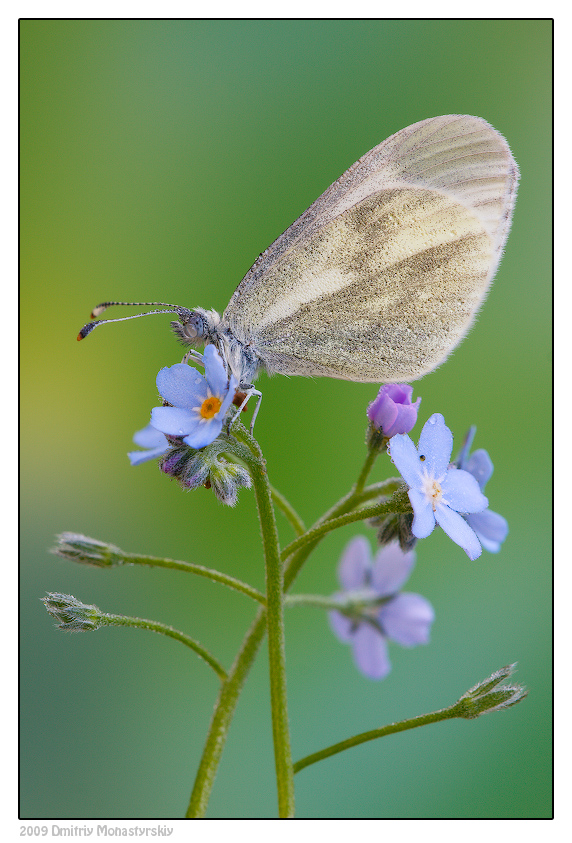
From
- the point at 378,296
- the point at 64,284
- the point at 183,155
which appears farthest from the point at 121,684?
the point at 183,155

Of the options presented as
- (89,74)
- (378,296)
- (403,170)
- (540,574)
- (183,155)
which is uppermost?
(89,74)

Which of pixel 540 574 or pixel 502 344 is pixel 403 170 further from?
pixel 540 574

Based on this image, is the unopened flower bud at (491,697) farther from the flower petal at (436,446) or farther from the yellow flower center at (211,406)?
the yellow flower center at (211,406)

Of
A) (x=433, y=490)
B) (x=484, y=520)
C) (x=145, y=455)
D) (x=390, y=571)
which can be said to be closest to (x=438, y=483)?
(x=433, y=490)

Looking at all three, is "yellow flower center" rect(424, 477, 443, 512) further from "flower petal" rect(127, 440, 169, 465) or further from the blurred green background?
the blurred green background

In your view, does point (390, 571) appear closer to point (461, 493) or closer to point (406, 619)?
point (406, 619)

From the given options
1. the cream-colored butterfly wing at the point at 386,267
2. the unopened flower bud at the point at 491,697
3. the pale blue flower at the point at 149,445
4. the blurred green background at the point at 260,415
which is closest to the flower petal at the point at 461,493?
the unopened flower bud at the point at 491,697

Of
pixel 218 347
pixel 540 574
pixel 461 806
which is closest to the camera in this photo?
pixel 218 347

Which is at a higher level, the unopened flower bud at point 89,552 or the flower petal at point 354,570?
the unopened flower bud at point 89,552
